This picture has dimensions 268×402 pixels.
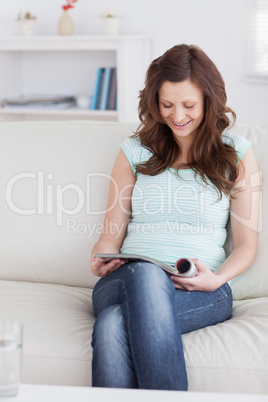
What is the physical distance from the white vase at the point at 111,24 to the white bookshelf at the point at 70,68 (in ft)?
0.18

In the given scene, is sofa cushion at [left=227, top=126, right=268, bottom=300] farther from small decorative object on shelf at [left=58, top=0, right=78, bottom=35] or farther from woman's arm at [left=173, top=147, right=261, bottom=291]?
small decorative object on shelf at [left=58, top=0, right=78, bottom=35]

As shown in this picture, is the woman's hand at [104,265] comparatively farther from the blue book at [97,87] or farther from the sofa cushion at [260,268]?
the blue book at [97,87]

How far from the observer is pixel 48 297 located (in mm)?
1823

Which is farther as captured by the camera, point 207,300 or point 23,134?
point 23,134

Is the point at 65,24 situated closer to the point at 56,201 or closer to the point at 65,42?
the point at 65,42

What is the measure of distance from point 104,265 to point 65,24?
2.58 m

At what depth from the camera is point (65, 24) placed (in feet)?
12.8

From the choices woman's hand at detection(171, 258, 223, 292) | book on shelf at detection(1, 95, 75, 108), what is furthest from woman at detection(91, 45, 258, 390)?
book on shelf at detection(1, 95, 75, 108)

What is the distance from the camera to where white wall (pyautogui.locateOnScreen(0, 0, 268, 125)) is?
3.62 meters

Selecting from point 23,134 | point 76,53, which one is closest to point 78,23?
point 76,53

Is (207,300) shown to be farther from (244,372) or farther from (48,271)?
(48,271)

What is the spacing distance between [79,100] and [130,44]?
516 mm

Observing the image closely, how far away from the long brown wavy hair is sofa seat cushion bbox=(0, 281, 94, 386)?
0.47 m

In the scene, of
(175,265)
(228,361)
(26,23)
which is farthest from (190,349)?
(26,23)
